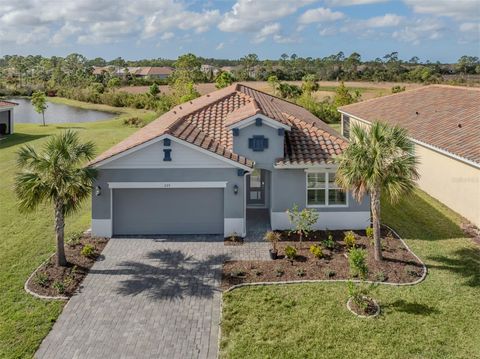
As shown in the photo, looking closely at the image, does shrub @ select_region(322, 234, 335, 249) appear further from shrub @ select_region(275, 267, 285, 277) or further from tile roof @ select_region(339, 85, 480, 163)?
tile roof @ select_region(339, 85, 480, 163)

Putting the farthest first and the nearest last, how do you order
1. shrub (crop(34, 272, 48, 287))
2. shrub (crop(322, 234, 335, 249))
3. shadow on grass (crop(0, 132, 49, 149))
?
shadow on grass (crop(0, 132, 49, 149))
shrub (crop(322, 234, 335, 249))
shrub (crop(34, 272, 48, 287))

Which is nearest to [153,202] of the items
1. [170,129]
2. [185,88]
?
[170,129]

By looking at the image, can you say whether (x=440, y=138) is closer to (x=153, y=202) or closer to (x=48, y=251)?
(x=153, y=202)

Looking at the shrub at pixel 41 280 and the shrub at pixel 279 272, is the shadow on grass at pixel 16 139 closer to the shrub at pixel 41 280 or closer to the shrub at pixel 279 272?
the shrub at pixel 41 280

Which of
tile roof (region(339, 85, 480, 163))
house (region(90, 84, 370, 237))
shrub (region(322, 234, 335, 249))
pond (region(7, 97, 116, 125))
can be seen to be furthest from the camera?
pond (region(7, 97, 116, 125))

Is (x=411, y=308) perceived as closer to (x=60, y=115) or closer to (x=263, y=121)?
(x=263, y=121)

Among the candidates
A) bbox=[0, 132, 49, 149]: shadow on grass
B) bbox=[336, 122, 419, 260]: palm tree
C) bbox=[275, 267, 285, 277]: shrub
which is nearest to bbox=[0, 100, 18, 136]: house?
bbox=[0, 132, 49, 149]: shadow on grass
